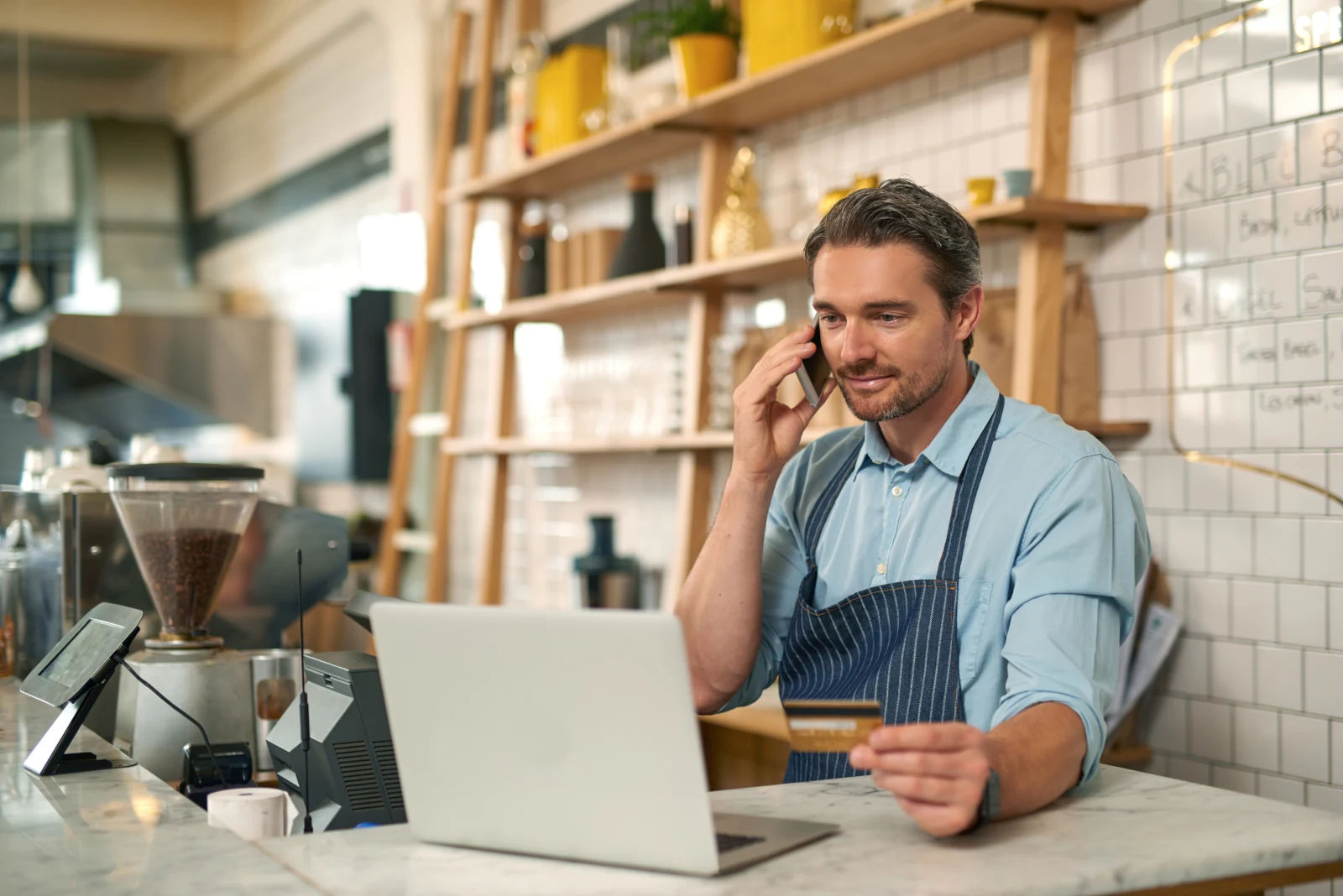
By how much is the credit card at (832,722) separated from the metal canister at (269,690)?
1.21 metres

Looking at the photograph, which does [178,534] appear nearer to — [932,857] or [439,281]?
[932,857]

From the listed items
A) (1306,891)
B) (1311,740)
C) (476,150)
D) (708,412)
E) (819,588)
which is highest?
(476,150)

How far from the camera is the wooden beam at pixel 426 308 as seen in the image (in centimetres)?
562

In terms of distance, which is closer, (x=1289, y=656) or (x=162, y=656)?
(x=162, y=656)

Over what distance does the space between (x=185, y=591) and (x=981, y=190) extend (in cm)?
178

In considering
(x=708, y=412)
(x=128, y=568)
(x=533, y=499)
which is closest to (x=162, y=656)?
(x=128, y=568)

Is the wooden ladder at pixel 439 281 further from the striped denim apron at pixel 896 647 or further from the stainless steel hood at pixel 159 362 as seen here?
the striped denim apron at pixel 896 647

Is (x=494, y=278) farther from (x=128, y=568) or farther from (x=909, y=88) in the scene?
(x=128, y=568)

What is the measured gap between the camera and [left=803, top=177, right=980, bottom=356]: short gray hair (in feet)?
6.47

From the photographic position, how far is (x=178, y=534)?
2537 mm

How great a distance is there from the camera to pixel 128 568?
288 cm

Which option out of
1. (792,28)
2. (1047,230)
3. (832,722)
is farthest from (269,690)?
(792,28)

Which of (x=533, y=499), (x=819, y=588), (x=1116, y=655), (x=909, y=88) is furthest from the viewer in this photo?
(x=533, y=499)

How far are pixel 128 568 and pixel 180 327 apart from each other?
476 centimetres
